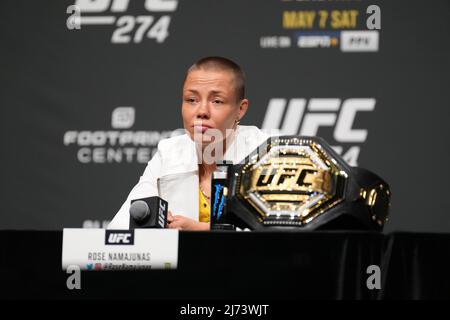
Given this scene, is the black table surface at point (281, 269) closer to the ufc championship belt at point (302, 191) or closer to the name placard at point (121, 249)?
the name placard at point (121, 249)

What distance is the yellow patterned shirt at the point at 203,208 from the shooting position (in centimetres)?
201

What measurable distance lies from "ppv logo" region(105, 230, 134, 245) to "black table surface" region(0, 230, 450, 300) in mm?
48

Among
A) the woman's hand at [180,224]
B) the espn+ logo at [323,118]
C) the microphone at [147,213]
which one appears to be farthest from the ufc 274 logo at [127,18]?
the microphone at [147,213]

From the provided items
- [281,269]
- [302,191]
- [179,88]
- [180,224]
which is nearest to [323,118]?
→ [179,88]

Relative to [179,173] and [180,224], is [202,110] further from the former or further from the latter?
[180,224]

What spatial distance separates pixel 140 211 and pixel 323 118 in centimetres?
154

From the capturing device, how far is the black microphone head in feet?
4.67

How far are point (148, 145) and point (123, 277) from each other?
1763 millimetres

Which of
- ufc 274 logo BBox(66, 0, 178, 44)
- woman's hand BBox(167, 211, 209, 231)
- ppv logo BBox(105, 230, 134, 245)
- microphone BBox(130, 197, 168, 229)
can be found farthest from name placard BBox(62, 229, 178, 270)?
ufc 274 logo BBox(66, 0, 178, 44)

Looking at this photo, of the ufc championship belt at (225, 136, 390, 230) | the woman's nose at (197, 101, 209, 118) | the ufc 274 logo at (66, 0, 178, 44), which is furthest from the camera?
the ufc 274 logo at (66, 0, 178, 44)

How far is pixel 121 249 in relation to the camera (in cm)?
117

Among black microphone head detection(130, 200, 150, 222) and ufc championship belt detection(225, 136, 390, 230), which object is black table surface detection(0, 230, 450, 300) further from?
black microphone head detection(130, 200, 150, 222)
